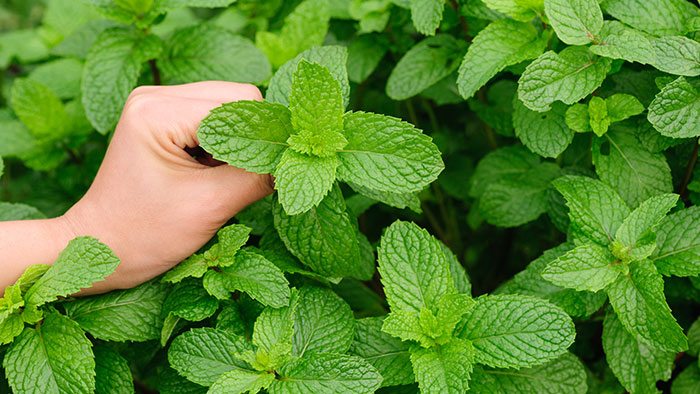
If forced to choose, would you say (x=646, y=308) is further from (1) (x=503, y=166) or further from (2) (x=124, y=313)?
(2) (x=124, y=313)

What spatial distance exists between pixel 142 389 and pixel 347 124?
31.3 inches

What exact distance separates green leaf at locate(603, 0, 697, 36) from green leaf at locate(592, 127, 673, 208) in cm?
22

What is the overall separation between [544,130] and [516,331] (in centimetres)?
45

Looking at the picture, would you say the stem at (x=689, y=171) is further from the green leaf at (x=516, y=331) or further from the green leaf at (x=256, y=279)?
the green leaf at (x=256, y=279)

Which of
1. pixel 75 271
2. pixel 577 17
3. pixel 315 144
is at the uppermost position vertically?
pixel 577 17

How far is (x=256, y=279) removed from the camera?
1.09 meters

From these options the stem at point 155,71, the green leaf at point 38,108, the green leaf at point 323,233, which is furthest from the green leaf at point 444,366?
the green leaf at point 38,108

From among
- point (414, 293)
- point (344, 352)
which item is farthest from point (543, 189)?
point (344, 352)

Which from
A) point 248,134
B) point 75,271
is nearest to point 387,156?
point 248,134

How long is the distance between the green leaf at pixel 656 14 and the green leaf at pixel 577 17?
4.0 inches

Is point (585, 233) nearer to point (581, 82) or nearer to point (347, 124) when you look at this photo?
point (581, 82)

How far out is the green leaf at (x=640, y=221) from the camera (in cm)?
108

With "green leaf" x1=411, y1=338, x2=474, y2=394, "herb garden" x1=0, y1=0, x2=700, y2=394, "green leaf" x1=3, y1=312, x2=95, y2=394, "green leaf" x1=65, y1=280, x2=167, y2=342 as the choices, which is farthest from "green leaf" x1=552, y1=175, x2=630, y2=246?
"green leaf" x1=3, y1=312, x2=95, y2=394

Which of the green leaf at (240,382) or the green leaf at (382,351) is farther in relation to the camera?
the green leaf at (382,351)
